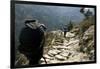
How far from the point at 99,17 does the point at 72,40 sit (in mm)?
500

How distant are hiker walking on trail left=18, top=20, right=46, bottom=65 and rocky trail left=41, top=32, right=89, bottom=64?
0.34 feet

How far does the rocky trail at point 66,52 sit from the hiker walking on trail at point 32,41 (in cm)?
10

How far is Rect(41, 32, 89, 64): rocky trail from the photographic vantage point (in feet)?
7.80

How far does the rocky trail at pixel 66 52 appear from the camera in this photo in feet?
7.80

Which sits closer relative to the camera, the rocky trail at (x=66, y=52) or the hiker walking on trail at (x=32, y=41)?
the hiker walking on trail at (x=32, y=41)

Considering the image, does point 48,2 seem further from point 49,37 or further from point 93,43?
point 93,43

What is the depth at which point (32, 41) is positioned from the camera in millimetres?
2293

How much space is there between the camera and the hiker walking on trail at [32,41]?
226 cm

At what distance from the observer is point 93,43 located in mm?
2572

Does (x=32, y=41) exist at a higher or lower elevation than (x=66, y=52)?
higher

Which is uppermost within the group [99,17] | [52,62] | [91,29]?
[99,17]

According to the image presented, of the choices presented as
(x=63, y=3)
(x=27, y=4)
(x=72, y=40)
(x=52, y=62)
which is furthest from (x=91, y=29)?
(x=27, y=4)

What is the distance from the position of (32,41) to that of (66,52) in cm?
45

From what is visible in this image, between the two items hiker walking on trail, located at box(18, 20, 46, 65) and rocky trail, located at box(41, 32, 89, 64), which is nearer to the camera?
hiker walking on trail, located at box(18, 20, 46, 65)
